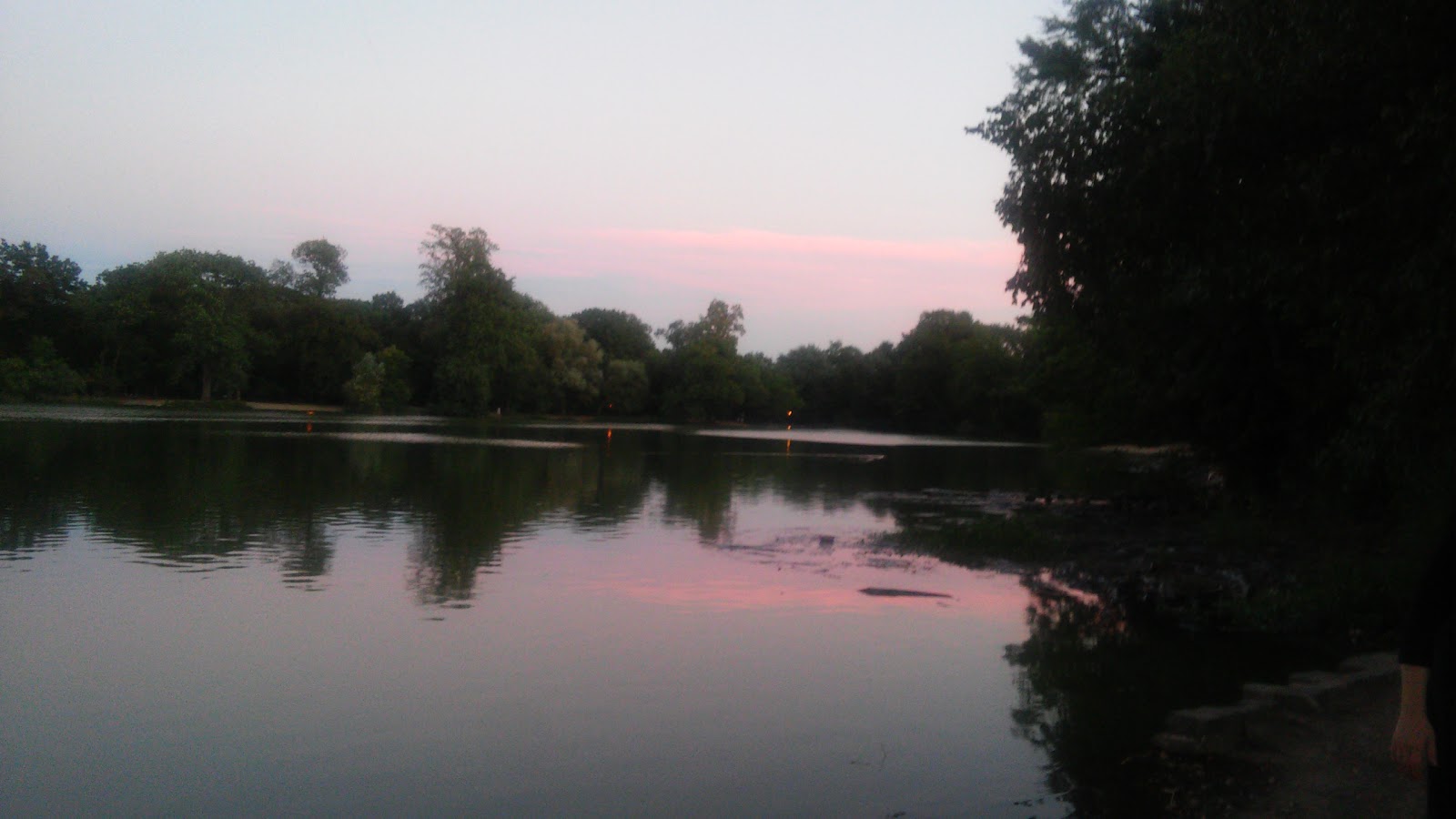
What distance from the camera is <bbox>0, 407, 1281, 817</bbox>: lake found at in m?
8.30

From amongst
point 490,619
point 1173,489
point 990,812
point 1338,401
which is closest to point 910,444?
point 1173,489

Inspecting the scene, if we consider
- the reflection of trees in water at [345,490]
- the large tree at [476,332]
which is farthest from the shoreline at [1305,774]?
the large tree at [476,332]

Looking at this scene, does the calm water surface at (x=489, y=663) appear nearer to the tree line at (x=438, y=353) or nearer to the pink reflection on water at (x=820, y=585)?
the pink reflection on water at (x=820, y=585)

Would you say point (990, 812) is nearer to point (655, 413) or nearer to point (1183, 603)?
point (1183, 603)

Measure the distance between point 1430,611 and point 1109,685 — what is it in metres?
8.53

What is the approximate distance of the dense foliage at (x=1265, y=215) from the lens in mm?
10102

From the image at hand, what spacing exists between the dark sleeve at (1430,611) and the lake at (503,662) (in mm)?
4733

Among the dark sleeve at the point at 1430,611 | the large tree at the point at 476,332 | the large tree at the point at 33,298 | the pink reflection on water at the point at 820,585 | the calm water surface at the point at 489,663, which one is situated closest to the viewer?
the dark sleeve at the point at 1430,611

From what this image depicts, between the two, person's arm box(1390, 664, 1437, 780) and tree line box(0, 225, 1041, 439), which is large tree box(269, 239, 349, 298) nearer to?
tree line box(0, 225, 1041, 439)

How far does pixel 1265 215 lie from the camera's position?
492 inches

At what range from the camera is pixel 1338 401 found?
1661 centimetres

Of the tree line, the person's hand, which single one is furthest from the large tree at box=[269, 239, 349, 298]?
the person's hand

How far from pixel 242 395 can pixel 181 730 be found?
97.9m

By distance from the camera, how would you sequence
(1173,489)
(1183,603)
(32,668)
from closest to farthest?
(32,668) < (1183,603) < (1173,489)
